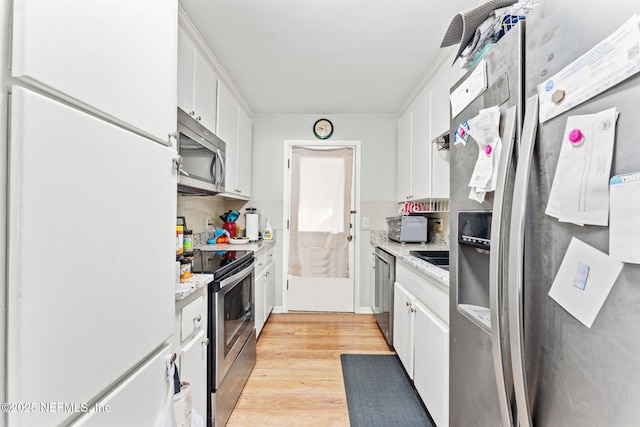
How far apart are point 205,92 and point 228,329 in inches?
64.7

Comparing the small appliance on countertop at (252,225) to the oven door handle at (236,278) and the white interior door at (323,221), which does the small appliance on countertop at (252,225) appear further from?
the oven door handle at (236,278)

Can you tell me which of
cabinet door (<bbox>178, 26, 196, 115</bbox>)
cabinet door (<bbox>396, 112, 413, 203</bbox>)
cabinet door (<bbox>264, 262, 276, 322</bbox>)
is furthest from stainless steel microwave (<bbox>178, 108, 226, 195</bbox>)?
cabinet door (<bbox>396, 112, 413, 203</bbox>)

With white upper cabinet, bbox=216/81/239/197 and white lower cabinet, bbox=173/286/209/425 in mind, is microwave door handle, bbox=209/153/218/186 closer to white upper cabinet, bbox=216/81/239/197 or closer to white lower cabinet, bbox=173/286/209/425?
white upper cabinet, bbox=216/81/239/197

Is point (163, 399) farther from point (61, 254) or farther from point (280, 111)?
point (280, 111)

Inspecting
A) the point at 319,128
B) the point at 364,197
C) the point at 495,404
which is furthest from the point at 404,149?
the point at 495,404

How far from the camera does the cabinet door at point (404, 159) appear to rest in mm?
2961

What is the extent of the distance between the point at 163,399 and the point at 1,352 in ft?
1.89

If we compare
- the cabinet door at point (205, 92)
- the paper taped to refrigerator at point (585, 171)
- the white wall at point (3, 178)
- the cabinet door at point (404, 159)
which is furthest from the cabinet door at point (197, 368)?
the cabinet door at point (404, 159)

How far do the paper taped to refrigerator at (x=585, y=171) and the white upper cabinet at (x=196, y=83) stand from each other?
1829 mm

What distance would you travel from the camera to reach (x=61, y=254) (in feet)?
1.69

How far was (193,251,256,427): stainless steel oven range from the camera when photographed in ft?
4.75

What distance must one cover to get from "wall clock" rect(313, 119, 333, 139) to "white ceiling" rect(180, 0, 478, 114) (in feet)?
1.44

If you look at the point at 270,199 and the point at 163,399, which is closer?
the point at 163,399

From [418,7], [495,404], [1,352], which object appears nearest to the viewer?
[1,352]
